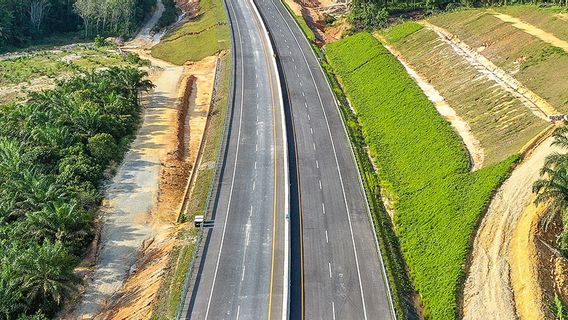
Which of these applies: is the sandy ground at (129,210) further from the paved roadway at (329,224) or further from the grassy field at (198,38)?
the grassy field at (198,38)

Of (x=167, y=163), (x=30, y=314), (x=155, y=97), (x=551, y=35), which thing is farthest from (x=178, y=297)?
(x=551, y=35)

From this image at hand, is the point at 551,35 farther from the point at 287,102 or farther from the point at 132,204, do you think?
the point at 132,204

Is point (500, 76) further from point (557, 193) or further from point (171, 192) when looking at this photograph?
point (171, 192)

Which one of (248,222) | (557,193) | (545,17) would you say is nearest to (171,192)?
(248,222)

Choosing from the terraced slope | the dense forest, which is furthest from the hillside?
the dense forest

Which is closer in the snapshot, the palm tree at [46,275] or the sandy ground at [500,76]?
the palm tree at [46,275]

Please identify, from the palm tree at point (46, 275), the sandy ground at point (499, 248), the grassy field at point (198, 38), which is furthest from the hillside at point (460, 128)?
the palm tree at point (46, 275)

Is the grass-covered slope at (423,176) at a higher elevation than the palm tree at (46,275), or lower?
lower
